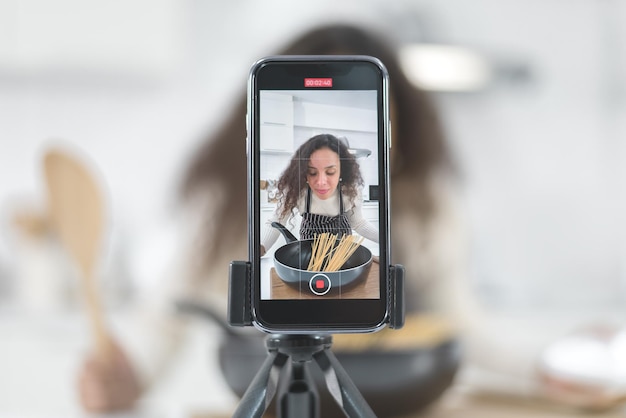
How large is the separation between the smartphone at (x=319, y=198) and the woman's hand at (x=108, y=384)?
51cm

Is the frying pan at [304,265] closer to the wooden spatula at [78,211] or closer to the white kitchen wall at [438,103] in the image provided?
the wooden spatula at [78,211]

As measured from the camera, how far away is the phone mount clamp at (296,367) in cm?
39

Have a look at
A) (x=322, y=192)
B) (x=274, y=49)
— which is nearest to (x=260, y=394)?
(x=322, y=192)

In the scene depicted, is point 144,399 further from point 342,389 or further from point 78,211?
point 342,389

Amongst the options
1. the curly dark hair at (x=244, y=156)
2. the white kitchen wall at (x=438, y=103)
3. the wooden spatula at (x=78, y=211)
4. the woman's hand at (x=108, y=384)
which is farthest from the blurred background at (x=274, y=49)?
the wooden spatula at (x=78, y=211)

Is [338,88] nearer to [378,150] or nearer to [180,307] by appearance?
[378,150]

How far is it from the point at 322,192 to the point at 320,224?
2 centimetres

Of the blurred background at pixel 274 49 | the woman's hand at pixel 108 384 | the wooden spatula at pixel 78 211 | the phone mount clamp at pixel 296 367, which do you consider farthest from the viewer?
the blurred background at pixel 274 49

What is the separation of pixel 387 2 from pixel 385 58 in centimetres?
78

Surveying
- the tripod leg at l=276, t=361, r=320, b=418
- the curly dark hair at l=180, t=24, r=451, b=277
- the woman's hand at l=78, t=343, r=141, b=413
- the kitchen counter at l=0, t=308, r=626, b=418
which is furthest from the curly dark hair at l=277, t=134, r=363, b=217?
the curly dark hair at l=180, t=24, r=451, b=277

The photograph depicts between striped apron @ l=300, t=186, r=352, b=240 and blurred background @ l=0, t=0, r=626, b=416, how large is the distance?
139 cm

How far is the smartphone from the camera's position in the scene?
40 cm

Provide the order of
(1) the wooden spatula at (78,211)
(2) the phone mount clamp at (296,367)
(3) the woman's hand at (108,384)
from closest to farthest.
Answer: (2) the phone mount clamp at (296,367), (1) the wooden spatula at (78,211), (3) the woman's hand at (108,384)

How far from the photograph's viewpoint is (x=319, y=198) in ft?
1.32
